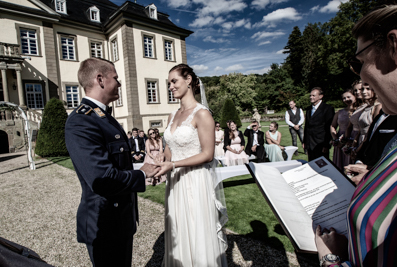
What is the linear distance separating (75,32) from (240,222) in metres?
24.6

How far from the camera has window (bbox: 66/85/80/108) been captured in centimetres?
2173

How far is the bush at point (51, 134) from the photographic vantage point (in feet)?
45.8

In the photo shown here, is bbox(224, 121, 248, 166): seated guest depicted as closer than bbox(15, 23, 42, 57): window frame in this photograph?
Yes

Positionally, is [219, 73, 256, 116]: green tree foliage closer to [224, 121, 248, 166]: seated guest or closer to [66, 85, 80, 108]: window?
[66, 85, 80, 108]: window

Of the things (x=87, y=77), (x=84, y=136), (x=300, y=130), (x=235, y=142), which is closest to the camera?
(x=84, y=136)

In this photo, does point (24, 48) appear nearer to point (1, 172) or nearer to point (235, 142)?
point (1, 172)

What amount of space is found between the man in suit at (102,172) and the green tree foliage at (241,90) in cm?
5084

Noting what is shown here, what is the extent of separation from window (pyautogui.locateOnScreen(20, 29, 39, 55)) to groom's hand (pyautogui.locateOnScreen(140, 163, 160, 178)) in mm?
23448

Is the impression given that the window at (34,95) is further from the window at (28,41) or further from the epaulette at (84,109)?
the epaulette at (84,109)

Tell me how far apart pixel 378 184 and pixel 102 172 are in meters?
1.55

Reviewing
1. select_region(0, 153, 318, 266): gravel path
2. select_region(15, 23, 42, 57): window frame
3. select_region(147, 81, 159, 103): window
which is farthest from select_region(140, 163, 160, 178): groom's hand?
select_region(15, 23, 42, 57): window frame

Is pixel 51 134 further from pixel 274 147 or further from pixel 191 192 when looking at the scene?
pixel 191 192

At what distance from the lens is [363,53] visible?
94 centimetres

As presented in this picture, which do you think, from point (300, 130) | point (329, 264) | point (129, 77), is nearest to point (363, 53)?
point (329, 264)
